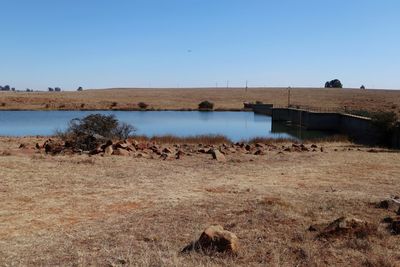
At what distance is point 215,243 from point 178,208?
10.2ft

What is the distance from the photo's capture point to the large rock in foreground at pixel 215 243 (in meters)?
6.65

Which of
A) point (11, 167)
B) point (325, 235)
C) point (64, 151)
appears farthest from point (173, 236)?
point (64, 151)

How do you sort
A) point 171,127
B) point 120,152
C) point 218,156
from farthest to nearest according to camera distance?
point 171,127 < point 218,156 < point 120,152

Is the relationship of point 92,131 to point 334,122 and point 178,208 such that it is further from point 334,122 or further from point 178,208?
point 334,122

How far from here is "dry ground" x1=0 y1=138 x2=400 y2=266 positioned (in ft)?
22.0

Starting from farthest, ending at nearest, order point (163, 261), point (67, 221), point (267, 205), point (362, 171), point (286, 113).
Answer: point (286, 113) < point (362, 171) < point (267, 205) < point (67, 221) < point (163, 261)

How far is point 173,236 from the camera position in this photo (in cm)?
773

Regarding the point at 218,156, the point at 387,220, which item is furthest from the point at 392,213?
the point at 218,156

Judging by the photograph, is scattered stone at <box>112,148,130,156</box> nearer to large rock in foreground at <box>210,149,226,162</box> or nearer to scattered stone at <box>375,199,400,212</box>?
large rock in foreground at <box>210,149,226,162</box>

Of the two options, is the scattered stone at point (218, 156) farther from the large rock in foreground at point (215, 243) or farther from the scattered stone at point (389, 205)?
the large rock in foreground at point (215, 243)

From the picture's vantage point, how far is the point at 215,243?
6727 mm

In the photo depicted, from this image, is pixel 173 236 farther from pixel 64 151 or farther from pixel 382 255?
pixel 64 151

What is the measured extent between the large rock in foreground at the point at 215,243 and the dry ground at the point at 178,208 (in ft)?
0.57

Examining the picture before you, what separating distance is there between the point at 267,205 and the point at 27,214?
4.35m
